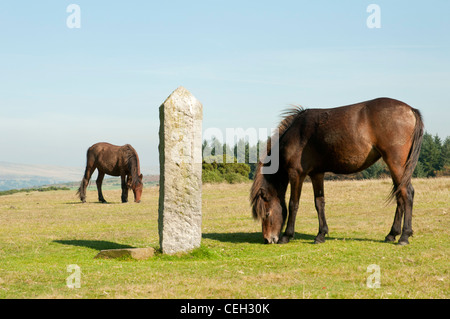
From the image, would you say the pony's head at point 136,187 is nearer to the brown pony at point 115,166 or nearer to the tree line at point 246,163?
the brown pony at point 115,166

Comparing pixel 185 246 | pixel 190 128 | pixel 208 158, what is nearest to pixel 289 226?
pixel 185 246

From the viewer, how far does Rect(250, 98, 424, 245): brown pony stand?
35.2ft

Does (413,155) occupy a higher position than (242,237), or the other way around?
(413,155)

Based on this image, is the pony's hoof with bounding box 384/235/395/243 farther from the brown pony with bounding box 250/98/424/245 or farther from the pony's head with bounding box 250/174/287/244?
the pony's head with bounding box 250/174/287/244

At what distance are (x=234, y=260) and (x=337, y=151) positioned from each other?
145 inches

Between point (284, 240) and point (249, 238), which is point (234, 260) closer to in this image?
point (284, 240)

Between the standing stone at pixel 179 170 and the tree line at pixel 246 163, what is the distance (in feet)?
122

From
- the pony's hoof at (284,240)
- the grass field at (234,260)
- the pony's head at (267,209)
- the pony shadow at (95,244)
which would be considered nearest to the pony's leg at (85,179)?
the grass field at (234,260)

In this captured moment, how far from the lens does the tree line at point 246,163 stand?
50.5 metres

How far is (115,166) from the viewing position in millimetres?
27406

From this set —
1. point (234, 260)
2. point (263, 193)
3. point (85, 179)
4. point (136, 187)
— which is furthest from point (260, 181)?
point (85, 179)
